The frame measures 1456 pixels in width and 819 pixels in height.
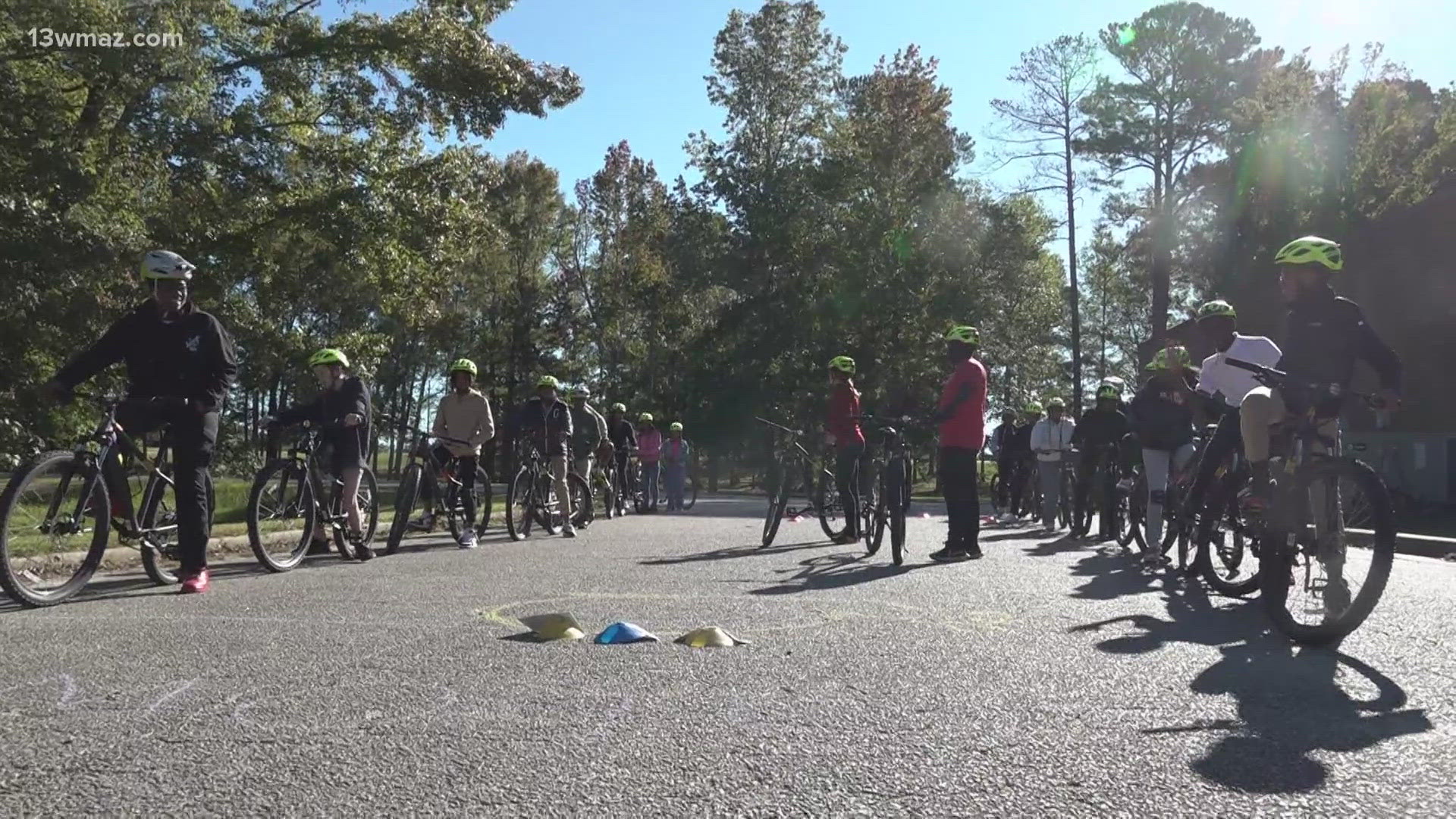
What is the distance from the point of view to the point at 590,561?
29.2ft

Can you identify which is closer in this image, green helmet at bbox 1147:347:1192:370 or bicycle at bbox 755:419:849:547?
green helmet at bbox 1147:347:1192:370

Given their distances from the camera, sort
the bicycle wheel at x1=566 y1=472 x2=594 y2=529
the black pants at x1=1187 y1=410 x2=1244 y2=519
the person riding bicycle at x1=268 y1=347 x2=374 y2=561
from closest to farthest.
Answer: the black pants at x1=1187 y1=410 x2=1244 y2=519
the person riding bicycle at x1=268 y1=347 x2=374 y2=561
the bicycle wheel at x1=566 y1=472 x2=594 y2=529

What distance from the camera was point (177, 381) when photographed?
6688 millimetres

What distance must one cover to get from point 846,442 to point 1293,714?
6887mm

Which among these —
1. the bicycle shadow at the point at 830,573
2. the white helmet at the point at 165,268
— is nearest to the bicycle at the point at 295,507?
the white helmet at the point at 165,268

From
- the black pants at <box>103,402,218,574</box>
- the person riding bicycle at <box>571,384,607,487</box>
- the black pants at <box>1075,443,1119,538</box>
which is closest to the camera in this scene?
the black pants at <box>103,402,218,574</box>

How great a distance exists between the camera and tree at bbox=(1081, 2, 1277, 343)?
36188 mm

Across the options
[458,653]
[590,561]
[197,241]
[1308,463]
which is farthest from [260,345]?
[1308,463]

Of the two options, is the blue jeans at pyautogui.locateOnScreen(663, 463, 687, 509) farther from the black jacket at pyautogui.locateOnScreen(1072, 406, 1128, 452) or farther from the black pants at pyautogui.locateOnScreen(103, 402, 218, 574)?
the black pants at pyautogui.locateOnScreen(103, 402, 218, 574)

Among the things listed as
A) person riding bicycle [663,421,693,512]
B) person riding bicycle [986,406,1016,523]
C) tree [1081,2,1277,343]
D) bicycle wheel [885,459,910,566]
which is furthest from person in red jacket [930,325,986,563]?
tree [1081,2,1277,343]

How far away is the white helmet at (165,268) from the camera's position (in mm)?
6590

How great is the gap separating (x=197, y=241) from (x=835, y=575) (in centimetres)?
1243

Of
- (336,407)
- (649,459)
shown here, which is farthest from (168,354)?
(649,459)

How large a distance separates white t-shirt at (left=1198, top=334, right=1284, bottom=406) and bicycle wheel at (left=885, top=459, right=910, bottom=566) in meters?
2.62
